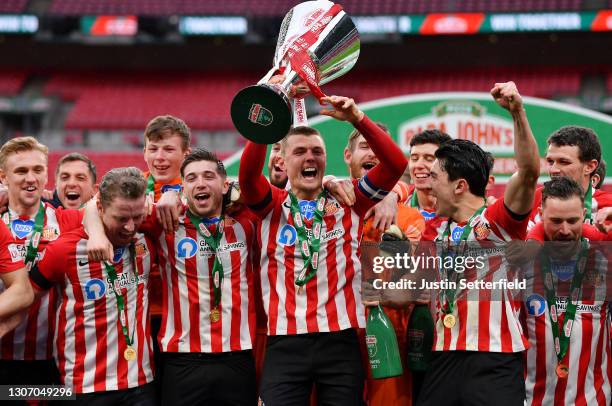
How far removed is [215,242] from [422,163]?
5.13ft

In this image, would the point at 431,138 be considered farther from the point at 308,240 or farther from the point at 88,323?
the point at 88,323

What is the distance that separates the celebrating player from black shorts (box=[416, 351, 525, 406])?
4.70 feet

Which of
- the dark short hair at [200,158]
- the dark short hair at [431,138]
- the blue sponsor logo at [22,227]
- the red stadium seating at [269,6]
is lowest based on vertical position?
the blue sponsor logo at [22,227]

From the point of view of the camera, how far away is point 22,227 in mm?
4375

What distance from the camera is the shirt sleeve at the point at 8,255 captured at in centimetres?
382

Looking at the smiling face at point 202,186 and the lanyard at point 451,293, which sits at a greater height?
the smiling face at point 202,186

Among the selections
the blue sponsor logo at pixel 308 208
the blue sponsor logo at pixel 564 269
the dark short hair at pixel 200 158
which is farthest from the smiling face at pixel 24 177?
the blue sponsor logo at pixel 564 269

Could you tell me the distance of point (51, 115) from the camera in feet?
62.3

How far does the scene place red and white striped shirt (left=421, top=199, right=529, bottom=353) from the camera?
3684 millimetres

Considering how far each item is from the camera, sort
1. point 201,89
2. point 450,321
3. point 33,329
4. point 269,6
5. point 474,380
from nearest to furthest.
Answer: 1. point 474,380
2. point 450,321
3. point 33,329
4. point 269,6
5. point 201,89

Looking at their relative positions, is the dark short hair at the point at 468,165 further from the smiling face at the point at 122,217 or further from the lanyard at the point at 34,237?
the lanyard at the point at 34,237

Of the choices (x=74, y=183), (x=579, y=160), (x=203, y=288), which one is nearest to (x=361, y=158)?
(x=579, y=160)

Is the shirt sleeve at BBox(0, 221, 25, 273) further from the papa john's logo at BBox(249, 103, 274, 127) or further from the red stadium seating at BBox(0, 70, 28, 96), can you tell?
the red stadium seating at BBox(0, 70, 28, 96)

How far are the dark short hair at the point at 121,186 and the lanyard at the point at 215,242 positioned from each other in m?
0.34
